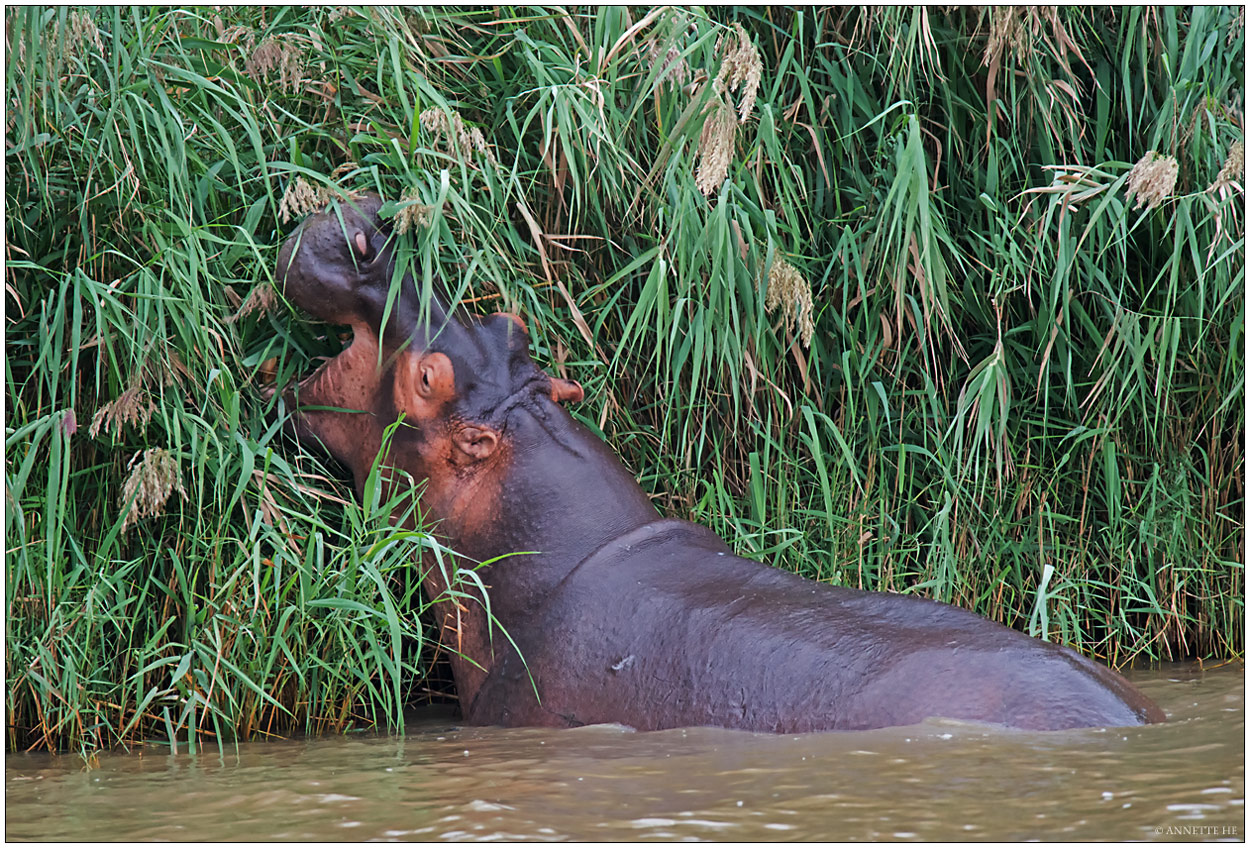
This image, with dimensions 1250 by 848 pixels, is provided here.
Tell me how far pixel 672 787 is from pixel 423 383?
1.47 meters

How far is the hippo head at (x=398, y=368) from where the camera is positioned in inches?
151

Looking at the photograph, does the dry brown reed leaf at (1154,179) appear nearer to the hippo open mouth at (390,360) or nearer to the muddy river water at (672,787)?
the muddy river water at (672,787)

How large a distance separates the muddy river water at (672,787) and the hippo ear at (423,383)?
37.1 inches

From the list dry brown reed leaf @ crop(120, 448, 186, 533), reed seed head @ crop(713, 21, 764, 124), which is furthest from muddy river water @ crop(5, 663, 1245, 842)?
reed seed head @ crop(713, 21, 764, 124)

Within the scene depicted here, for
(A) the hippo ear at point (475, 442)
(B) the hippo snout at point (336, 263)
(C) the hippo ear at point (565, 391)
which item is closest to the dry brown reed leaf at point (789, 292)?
(C) the hippo ear at point (565, 391)

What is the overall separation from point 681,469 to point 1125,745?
5.67ft

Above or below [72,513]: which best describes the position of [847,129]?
above

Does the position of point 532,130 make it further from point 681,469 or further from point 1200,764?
point 1200,764

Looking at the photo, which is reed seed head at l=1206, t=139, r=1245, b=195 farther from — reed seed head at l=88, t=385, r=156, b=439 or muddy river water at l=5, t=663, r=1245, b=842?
reed seed head at l=88, t=385, r=156, b=439

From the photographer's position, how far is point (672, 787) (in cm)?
288

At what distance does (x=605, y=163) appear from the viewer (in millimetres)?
4156

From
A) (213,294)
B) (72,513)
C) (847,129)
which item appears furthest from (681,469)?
(72,513)

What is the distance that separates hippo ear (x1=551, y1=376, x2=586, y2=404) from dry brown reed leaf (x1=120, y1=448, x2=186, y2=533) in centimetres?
106

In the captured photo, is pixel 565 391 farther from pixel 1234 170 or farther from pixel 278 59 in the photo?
pixel 1234 170
